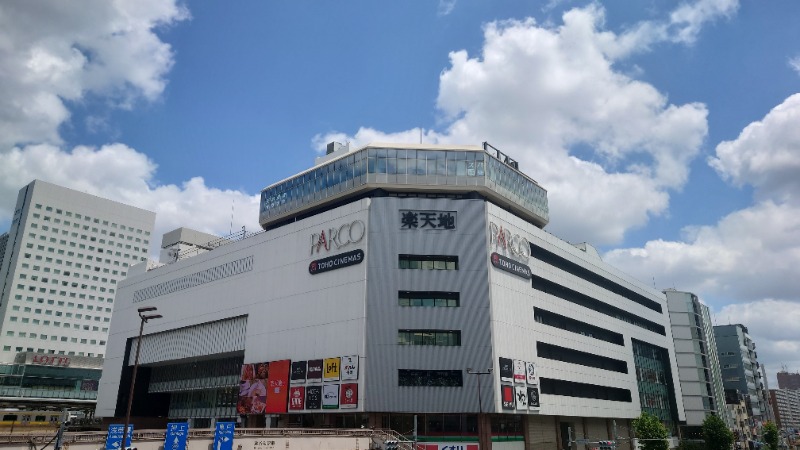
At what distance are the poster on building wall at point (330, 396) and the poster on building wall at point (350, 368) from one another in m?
1.71

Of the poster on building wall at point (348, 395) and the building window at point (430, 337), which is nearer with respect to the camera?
the poster on building wall at point (348, 395)

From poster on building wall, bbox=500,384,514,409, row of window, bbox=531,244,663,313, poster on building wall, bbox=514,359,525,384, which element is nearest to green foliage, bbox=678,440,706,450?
row of window, bbox=531,244,663,313

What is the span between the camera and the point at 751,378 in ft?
539

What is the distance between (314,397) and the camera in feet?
204

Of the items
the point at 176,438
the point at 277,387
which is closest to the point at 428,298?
the point at 277,387

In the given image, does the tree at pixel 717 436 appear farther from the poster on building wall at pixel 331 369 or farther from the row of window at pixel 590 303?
the poster on building wall at pixel 331 369

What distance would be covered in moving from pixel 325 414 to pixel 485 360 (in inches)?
760

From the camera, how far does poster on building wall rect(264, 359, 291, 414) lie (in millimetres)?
65188

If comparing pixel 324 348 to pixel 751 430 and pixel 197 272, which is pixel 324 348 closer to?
pixel 197 272

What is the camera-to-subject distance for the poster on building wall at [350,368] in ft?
196

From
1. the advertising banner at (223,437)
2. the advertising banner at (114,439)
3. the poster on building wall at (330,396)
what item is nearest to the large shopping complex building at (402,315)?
the poster on building wall at (330,396)

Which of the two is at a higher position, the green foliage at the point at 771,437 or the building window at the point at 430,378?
the building window at the point at 430,378

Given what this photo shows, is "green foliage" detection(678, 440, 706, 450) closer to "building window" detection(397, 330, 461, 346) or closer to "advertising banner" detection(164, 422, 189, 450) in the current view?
"building window" detection(397, 330, 461, 346)

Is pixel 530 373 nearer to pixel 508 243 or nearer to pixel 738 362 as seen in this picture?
pixel 508 243
